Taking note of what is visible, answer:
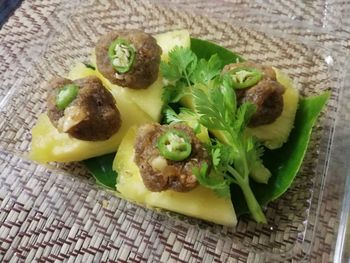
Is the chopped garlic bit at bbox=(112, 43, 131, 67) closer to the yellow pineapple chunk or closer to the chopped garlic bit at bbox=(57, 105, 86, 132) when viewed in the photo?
the yellow pineapple chunk

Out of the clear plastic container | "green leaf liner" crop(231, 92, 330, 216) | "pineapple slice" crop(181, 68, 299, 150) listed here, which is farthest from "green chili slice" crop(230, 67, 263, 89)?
the clear plastic container

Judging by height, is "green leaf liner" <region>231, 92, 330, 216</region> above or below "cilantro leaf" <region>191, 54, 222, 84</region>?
below

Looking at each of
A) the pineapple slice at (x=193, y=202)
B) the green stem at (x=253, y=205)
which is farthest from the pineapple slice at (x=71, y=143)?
the green stem at (x=253, y=205)

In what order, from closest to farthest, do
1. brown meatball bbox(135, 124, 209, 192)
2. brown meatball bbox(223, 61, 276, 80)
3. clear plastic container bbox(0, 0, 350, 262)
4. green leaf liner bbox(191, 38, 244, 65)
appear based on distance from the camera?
brown meatball bbox(135, 124, 209, 192)
clear plastic container bbox(0, 0, 350, 262)
brown meatball bbox(223, 61, 276, 80)
green leaf liner bbox(191, 38, 244, 65)

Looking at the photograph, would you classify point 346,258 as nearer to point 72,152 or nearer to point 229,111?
point 229,111

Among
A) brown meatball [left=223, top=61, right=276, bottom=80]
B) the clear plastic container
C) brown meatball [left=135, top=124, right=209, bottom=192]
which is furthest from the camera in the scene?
brown meatball [left=223, top=61, right=276, bottom=80]

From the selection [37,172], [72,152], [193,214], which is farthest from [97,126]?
[193,214]

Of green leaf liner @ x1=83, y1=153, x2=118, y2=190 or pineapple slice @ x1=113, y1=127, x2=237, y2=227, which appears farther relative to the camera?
green leaf liner @ x1=83, y1=153, x2=118, y2=190
